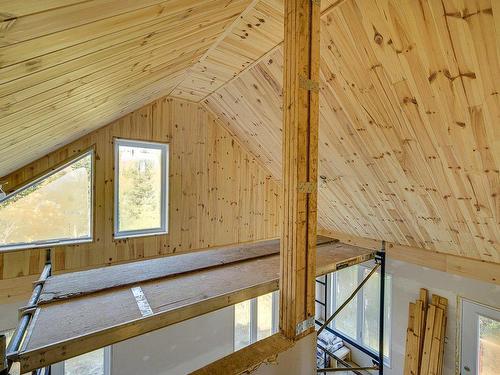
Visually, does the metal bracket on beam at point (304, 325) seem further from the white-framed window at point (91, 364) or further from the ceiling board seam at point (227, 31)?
the white-framed window at point (91, 364)

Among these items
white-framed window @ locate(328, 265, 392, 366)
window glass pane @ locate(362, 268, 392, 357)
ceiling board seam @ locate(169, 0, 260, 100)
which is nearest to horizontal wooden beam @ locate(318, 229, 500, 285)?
white-framed window @ locate(328, 265, 392, 366)

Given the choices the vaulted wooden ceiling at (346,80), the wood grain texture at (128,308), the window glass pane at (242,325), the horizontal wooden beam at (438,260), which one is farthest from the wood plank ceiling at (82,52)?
the window glass pane at (242,325)

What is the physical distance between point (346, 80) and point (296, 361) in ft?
5.99

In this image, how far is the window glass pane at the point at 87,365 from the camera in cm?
273

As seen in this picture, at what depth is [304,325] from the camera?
4.07 ft

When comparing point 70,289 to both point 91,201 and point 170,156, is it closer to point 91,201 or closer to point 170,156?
point 91,201

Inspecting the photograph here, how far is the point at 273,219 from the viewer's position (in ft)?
13.6

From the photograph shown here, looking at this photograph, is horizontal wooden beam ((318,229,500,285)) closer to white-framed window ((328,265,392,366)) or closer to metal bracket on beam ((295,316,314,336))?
white-framed window ((328,265,392,366))

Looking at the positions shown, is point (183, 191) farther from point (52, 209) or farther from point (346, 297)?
point (346, 297)

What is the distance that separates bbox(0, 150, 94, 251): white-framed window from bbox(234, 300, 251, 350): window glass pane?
2548 millimetres

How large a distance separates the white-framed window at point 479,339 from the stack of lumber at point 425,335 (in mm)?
181

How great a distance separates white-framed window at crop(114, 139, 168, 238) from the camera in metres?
2.90

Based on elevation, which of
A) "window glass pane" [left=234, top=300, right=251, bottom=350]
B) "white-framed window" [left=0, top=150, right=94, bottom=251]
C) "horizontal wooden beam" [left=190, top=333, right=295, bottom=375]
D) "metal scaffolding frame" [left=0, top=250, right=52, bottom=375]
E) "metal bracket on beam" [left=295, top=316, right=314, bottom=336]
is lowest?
"window glass pane" [left=234, top=300, right=251, bottom=350]

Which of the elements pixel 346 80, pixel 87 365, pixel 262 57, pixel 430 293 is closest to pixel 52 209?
pixel 87 365
